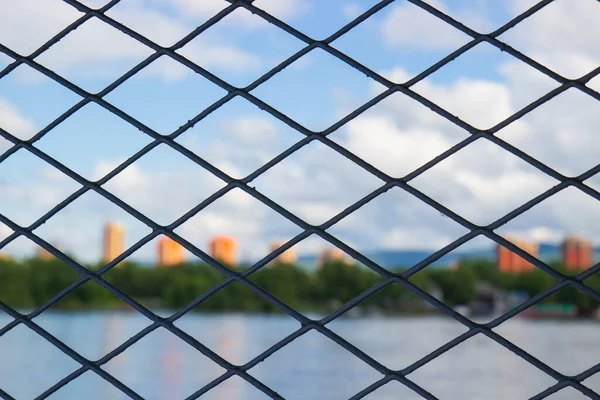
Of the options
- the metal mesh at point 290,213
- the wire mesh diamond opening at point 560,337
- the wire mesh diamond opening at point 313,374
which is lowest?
the metal mesh at point 290,213

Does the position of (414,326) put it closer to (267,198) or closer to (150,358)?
(150,358)

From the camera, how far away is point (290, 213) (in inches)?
59.9

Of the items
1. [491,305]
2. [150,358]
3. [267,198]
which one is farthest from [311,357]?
[267,198]

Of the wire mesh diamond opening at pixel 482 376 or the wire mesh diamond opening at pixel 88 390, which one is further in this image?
the wire mesh diamond opening at pixel 482 376

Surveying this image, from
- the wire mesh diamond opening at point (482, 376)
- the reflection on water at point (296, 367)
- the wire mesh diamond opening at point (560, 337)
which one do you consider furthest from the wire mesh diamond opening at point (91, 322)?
the wire mesh diamond opening at point (560, 337)

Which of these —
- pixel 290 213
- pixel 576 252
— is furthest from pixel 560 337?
pixel 290 213

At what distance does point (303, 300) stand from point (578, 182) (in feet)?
135

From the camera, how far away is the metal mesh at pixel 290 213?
1428mm

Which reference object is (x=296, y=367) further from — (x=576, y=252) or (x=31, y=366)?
(x=576, y=252)

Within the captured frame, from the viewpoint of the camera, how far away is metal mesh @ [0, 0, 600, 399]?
56.2 inches

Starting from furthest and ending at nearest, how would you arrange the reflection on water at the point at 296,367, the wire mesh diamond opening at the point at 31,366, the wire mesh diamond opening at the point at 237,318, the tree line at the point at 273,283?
the wire mesh diamond opening at the point at 237,318 < the tree line at the point at 273,283 < the wire mesh diamond opening at the point at 31,366 < the reflection on water at the point at 296,367

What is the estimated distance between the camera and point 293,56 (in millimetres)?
1536

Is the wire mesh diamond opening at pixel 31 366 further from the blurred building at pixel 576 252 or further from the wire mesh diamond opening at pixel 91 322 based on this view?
the blurred building at pixel 576 252

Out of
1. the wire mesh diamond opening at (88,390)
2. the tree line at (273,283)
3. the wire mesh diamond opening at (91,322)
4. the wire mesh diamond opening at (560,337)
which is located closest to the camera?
the wire mesh diamond opening at (88,390)
